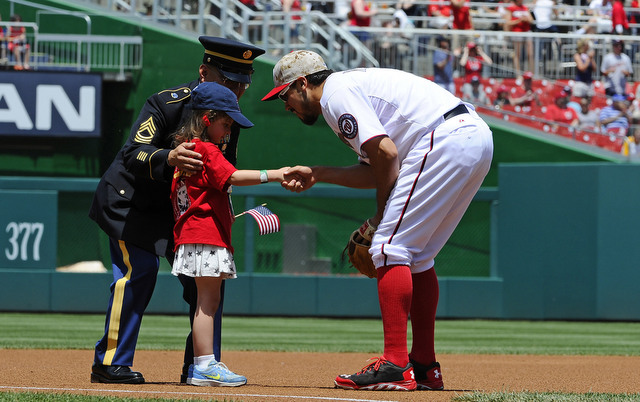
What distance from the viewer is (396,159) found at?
4.43m

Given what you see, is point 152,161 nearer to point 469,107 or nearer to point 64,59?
point 469,107

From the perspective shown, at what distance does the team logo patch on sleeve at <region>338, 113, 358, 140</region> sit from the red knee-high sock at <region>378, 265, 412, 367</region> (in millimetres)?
660

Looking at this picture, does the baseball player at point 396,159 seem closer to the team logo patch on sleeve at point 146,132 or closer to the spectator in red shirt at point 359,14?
the team logo patch on sleeve at point 146,132

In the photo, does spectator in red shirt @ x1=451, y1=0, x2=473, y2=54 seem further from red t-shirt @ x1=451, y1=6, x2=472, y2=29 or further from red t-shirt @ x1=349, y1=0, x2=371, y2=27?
red t-shirt @ x1=349, y1=0, x2=371, y2=27

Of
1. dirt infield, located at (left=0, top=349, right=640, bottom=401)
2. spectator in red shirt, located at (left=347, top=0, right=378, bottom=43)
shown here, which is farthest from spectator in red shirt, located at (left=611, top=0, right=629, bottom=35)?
dirt infield, located at (left=0, top=349, right=640, bottom=401)

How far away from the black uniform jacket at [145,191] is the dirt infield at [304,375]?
76 centimetres

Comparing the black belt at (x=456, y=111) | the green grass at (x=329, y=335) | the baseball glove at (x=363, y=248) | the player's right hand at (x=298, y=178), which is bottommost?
the green grass at (x=329, y=335)

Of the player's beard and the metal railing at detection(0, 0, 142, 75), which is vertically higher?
the metal railing at detection(0, 0, 142, 75)

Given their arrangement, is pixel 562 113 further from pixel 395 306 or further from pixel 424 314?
pixel 395 306

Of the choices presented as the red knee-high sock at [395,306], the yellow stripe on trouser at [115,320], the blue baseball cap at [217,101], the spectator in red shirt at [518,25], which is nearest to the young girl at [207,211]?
the blue baseball cap at [217,101]

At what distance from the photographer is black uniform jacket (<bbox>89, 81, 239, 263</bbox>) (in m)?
4.89

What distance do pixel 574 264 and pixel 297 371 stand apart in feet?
23.9

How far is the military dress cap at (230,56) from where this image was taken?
4.97 m

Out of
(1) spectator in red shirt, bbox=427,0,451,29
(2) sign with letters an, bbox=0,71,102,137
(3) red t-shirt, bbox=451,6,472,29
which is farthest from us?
(1) spectator in red shirt, bbox=427,0,451,29
